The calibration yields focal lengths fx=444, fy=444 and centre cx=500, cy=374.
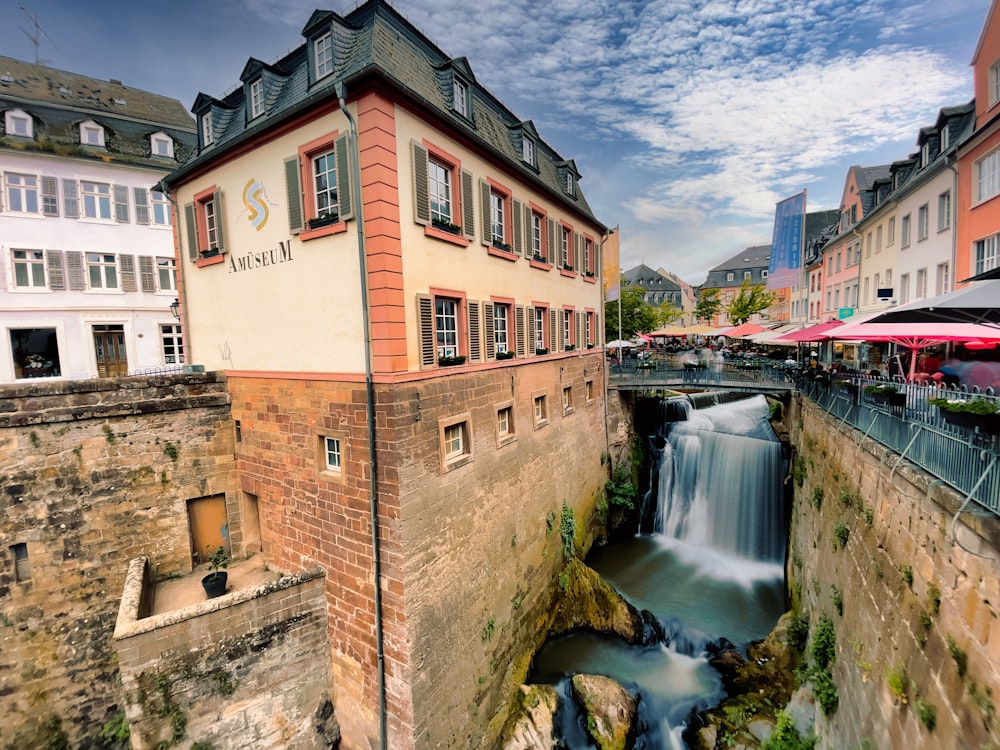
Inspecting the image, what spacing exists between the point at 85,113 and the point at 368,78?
20.6 meters

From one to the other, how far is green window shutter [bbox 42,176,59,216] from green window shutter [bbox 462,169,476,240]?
63.2 feet

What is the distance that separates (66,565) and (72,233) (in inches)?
632

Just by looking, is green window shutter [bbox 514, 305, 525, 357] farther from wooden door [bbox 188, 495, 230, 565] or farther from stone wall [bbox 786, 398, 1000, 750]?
wooden door [bbox 188, 495, 230, 565]

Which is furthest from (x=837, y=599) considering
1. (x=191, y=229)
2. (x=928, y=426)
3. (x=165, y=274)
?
(x=165, y=274)

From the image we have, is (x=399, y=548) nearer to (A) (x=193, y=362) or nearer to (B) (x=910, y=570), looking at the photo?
(B) (x=910, y=570)

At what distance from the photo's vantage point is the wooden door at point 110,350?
19125 millimetres

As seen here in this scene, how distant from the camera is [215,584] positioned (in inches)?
350

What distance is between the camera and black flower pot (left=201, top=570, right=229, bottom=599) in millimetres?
8826

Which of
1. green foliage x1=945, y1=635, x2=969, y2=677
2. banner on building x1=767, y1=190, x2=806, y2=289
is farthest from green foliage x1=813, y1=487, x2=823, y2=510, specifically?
banner on building x1=767, y1=190, x2=806, y2=289

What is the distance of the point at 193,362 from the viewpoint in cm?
1185

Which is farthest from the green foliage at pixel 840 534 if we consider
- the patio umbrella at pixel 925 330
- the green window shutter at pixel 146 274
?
the green window shutter at pixel 146 274

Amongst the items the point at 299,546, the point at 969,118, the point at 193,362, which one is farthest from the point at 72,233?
the point at 969,118

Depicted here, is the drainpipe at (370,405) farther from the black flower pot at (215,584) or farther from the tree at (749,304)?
the tree at (749,304)

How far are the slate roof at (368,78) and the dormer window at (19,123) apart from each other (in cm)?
1308
